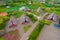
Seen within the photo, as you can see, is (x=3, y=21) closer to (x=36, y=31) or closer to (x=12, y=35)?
(x=12, y=35)

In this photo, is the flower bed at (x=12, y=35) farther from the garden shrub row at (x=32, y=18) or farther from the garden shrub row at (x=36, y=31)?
the garden shrub row at (x=32, y=18)

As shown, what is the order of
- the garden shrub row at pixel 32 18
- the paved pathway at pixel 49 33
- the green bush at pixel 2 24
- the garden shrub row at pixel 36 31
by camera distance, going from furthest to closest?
the garden shrub row at pixel 32 18 < the green bush at pixel 2 24 < the paved pathway at pixel 49 33 < the garden shrub row at pixel 36 31

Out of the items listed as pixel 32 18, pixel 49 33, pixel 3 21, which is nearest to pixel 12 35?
pixel 3 21

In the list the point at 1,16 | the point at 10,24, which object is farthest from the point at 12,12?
the point at 10,24

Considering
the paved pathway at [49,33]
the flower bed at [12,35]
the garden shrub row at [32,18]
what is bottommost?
the paved pathway at [49,33]

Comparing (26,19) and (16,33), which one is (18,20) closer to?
(26,19)

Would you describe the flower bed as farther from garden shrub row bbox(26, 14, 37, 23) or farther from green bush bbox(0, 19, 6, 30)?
garden shrub row bbox(26, 14, 37, 23)

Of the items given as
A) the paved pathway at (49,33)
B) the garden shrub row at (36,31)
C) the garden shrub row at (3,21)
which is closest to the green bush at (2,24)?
the garden shrub row at (3,21)

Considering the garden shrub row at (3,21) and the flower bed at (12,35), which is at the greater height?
the garden shrub row at (3,21)
